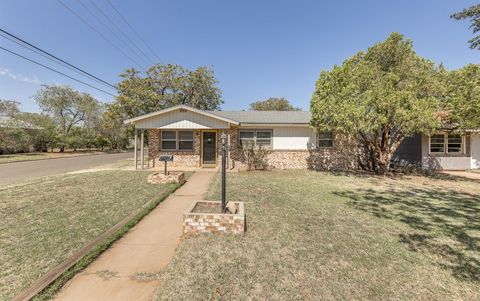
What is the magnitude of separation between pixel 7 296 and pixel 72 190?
577cm

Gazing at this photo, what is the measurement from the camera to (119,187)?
7547 millimetres

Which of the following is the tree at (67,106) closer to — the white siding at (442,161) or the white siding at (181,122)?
the white siding at (181,122)

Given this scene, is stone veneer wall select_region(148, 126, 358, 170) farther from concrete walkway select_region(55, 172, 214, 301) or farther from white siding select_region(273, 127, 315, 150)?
concrete walkway select_region(55, 172, 214, 301)

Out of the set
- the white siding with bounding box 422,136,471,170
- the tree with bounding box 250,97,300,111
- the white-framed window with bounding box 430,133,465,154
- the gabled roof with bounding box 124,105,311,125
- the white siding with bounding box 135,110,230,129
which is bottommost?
the white siding with bounding box 422,136,471,170

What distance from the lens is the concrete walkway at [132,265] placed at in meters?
2.44

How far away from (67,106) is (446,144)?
158ft

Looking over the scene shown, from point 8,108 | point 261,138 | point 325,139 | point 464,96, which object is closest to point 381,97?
point 464,96

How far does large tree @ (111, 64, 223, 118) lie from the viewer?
20.5m

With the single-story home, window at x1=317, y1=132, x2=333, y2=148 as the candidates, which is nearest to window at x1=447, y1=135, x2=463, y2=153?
the single-story home

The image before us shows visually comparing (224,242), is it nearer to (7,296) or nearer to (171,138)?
(7,296)

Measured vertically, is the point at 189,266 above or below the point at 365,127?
below

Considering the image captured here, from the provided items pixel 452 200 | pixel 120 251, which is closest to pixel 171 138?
pixel 120 251

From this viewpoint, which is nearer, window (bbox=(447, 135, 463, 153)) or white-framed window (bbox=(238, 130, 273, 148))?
window (bbox=(447, 135, 463, 153))

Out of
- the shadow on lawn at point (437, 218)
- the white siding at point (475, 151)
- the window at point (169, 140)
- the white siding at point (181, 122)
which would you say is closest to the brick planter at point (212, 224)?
the shadow on lawn at point (437, 218)
